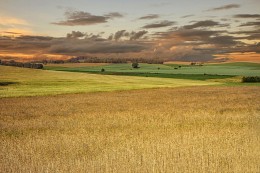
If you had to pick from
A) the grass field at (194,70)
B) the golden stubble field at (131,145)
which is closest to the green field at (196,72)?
the grass field at (194,70)

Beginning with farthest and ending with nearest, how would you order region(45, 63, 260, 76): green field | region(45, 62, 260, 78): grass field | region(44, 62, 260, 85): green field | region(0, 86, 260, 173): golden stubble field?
1. region(45, 63, 260, 76): green field
2. region(45, 62, 260, 78): grass field
3. region(44, 62, 260, 85): green field
4. region(0, 86, 260, 173): golden stubble field

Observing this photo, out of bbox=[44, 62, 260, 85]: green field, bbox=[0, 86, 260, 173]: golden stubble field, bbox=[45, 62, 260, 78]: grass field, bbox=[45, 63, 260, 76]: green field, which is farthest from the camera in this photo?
bbox=[45, 63, 260, 76]: green field

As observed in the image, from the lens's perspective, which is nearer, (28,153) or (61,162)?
(61,162)

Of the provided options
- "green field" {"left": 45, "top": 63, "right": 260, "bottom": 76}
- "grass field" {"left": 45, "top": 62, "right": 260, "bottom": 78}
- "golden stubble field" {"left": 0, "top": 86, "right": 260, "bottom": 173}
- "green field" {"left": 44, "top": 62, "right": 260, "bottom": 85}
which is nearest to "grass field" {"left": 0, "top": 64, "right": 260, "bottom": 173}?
"golden stubble field" {"left": 0, "top": 86, "right": 260, "bottom": 173}

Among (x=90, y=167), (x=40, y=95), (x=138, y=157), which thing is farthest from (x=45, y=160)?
(x=40, y=95)

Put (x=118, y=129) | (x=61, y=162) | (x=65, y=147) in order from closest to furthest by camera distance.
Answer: (x=61, y=162)
(x=65, y=147)
(x=118, y=129)

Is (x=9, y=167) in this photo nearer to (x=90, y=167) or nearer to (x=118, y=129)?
(x=90, y=167)

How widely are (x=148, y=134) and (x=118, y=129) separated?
2.34 metres

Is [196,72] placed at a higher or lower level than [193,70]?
lower

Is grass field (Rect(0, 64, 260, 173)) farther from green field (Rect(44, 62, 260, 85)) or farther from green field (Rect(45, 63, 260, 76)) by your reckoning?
green field (Rect(45, 63, 260, 76))

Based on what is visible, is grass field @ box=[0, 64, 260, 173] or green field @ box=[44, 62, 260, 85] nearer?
grass field @ box=[0, 64, 260, 173]

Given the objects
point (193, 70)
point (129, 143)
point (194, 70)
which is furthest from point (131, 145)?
point (194, 70)

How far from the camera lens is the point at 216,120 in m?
22.2

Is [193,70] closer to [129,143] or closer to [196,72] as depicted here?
[196,72]
